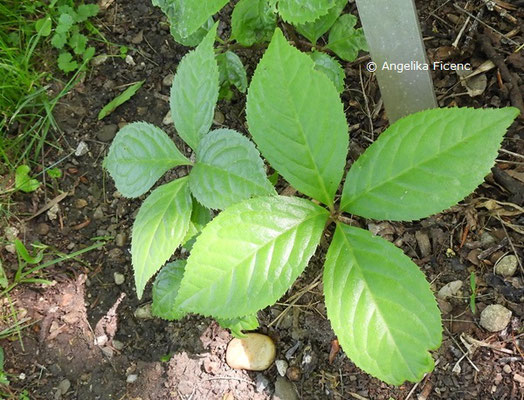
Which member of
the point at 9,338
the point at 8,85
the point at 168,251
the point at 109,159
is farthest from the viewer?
the point at 8,85

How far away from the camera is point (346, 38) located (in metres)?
2.08

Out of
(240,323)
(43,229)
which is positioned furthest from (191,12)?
(43,229)

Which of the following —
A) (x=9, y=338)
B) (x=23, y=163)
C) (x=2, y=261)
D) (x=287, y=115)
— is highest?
(x=287, y=115)

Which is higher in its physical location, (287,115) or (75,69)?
(287,115)

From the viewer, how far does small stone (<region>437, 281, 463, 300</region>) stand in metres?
1.97

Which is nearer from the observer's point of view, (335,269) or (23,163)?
(335,269)

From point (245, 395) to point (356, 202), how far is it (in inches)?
39.2

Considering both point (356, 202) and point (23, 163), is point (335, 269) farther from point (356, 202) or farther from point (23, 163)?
point (23, 163)

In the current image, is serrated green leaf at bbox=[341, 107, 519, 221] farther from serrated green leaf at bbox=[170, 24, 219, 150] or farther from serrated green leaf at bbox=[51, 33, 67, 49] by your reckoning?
serrated green leaf at bbox=[51, 33, 67, 49]

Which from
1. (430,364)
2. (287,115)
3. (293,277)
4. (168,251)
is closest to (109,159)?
(168,251)

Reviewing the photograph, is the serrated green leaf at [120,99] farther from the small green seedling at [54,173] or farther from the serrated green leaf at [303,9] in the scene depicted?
the serrated green leaf at [303,9]

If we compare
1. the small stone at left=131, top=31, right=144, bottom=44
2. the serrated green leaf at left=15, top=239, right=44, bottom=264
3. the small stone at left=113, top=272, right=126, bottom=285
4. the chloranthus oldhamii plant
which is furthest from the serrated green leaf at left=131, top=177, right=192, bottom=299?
the small stone at left=131, top=31, right=144, bottom=44

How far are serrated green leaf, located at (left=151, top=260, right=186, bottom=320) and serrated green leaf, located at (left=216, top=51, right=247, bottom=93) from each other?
0.71 metres

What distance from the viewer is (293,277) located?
1427 mm
